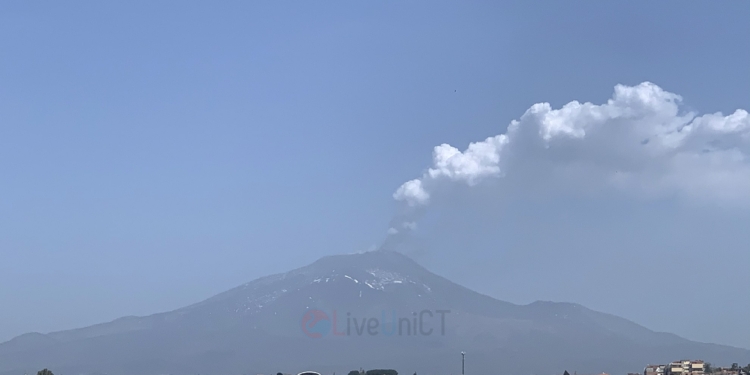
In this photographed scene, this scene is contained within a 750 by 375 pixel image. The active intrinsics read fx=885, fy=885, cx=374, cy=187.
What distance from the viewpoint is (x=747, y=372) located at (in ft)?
361

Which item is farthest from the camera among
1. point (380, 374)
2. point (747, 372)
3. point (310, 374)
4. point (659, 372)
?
point (380, 374)

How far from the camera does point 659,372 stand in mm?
123938

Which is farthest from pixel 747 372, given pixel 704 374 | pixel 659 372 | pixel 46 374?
pixel 46 374

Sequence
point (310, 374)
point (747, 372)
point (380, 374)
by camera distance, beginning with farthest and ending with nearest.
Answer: point (380, 374)
point (310, 374)
point (747, 372)

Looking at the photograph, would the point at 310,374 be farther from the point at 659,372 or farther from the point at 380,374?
the point at 659,372

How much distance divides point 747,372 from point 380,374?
60.2 m

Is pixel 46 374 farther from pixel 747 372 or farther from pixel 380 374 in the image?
pixel 747 372

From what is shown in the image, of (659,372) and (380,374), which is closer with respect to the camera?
(659,372)

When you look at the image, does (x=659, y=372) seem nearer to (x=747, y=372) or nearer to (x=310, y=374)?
→ (x=747, y=372)

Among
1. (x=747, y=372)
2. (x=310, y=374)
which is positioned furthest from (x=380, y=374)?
(x=747, y=372)

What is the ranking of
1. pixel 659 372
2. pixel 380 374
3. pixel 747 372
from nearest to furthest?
1. pixel 747 372
2. pixel 659 372
3. pixel 380 374

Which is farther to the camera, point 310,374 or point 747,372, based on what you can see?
point 310,374

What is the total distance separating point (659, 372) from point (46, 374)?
285 feet

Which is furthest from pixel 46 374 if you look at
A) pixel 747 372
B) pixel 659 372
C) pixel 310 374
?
pixel 747 372
